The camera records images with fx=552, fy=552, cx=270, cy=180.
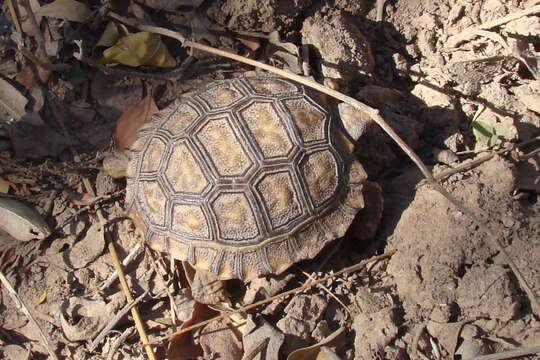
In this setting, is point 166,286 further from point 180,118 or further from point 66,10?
point 66,10

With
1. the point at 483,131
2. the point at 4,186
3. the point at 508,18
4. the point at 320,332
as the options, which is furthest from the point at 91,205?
the point at 508,18

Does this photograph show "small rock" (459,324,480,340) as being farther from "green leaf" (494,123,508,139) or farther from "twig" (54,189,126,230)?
"twig" (54,189,126,230)

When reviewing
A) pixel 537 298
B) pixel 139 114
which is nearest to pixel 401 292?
pixel 537 298

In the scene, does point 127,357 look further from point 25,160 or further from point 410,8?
point 410,8

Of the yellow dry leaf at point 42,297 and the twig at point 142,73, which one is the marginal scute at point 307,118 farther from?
the yellow dry leaf at point 42,297

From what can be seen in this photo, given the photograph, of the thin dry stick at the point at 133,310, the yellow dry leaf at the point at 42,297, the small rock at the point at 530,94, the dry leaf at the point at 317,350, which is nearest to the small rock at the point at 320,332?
the dry leaf at the point at 317,350

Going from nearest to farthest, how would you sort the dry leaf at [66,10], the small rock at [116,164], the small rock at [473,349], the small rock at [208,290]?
1. the small rock at [473,349]
2. the small rock at [208,290]
3. the small rock at [116,164]
4. the dry leaf at [66,10]

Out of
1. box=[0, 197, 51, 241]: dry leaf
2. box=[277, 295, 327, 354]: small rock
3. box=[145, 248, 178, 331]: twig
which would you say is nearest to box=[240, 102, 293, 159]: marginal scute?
box=[277, 295, 327, 354]: small rock
